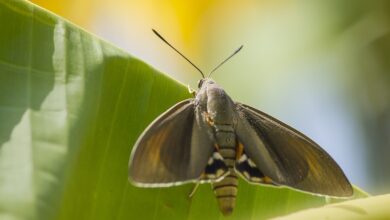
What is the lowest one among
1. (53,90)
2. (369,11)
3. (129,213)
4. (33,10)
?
(129,213)

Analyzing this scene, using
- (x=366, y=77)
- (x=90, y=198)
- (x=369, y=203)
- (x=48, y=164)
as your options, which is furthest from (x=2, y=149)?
(x=366, y=77)

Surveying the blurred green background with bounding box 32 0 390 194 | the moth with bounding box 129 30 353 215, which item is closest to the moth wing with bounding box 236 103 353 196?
the moth with bounding box 129 30 353 215

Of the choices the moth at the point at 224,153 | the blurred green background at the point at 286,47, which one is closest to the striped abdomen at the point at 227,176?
the moth at the point at 224,153

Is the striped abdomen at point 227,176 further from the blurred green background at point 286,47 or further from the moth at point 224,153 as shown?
the blurred green background at point 286,47

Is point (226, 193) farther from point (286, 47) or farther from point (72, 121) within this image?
point (286, 47)

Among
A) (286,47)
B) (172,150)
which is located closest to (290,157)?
(172,150)

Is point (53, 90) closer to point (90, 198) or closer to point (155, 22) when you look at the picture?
point (90, 198)

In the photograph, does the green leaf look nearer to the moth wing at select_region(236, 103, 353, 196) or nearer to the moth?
the moth
